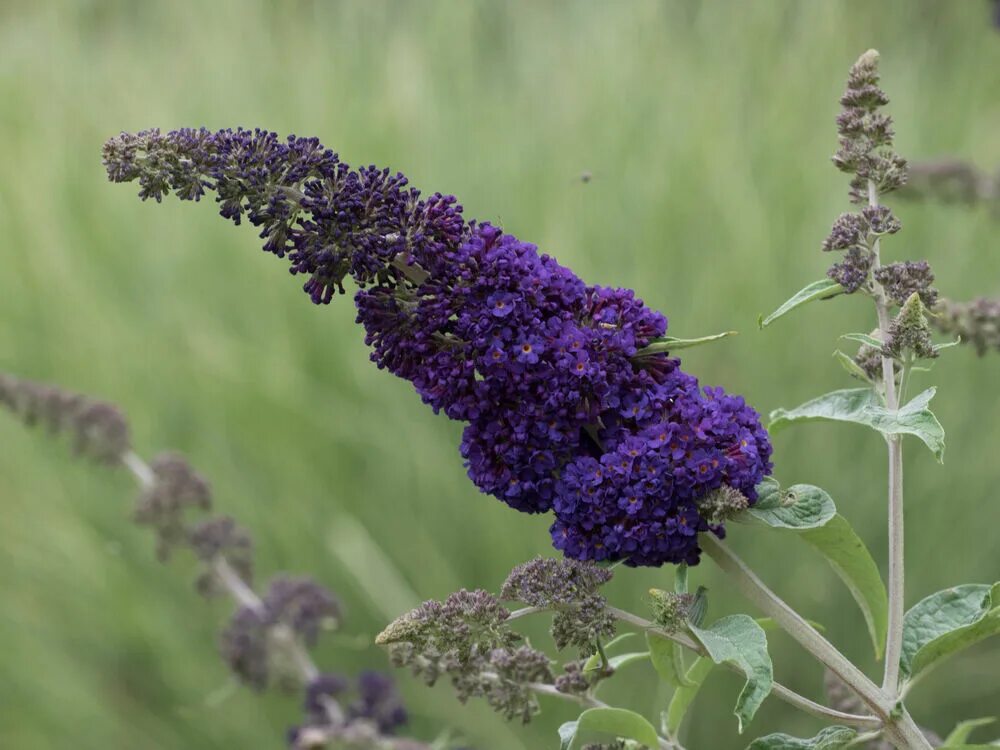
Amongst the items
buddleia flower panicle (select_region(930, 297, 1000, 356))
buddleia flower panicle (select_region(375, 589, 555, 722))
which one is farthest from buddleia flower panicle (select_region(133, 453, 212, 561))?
buddleia flower panicle (select_region(930, 297, 1000, 356))

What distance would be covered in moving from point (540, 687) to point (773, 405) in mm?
2885

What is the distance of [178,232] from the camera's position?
528cm

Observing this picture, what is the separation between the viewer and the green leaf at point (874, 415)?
4.25ft

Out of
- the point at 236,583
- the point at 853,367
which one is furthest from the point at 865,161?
the point at 236,583

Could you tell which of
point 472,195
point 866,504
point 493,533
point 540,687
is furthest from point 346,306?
point 540,687

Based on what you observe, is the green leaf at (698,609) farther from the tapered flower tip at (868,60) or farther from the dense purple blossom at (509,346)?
the tapered flower tip at (868,60)

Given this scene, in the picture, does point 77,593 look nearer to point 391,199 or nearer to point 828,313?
point 828,313

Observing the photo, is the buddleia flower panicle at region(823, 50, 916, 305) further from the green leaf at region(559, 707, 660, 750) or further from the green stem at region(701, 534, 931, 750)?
the green leaf at region(559, 707, 660, 750)

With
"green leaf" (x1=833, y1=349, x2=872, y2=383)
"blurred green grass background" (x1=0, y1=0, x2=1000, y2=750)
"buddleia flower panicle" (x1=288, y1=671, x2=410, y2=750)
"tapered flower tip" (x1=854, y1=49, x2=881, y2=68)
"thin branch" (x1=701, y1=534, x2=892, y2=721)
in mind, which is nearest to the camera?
"thin branch" (x1=701, y1=534, x2=892, y2=721)

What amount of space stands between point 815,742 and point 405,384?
3.29m

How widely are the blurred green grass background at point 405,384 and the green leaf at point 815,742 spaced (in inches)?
97.6

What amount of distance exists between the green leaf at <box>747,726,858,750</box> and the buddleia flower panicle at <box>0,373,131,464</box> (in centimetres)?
191

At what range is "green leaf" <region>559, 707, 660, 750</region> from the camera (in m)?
1.35

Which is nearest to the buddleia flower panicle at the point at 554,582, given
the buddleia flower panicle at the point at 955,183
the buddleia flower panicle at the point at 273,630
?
the buddleia flower panicle at the point at 273,630
